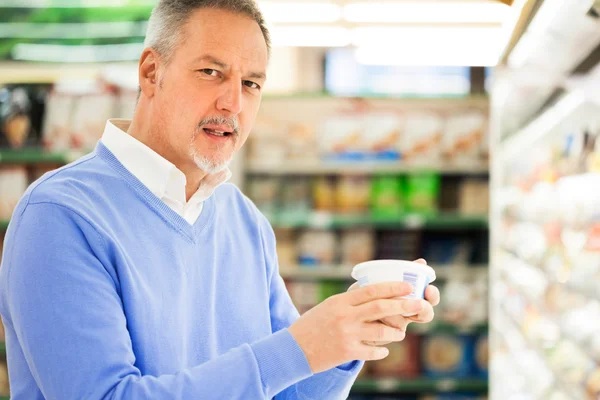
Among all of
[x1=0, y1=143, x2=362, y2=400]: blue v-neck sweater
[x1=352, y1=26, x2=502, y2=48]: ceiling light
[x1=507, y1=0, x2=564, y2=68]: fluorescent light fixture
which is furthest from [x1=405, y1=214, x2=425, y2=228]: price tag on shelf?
[x1=0, y1=143, x2=362, y2=400]: blue v-neck sweater

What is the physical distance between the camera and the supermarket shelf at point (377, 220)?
187 inches

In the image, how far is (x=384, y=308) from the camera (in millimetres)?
1125

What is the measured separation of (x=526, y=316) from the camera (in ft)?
11.2

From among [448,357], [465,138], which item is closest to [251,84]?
[465,138]

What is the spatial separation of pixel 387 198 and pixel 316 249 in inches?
25.4

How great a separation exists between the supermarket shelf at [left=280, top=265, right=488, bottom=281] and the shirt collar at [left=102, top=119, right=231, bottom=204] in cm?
344

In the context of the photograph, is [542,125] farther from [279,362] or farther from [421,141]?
Result: [279,362]


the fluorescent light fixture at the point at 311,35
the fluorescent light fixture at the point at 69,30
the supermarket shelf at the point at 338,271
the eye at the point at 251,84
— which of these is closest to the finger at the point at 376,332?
the eye at the point at 251,84

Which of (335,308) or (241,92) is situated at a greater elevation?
(241,92)

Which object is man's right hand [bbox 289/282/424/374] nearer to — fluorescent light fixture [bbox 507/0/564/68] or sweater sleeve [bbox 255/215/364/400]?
sweater sleeve [bbox 255/215/364/400]

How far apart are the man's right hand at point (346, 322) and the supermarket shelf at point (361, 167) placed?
3715 millimetres

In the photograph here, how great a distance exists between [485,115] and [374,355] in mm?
4080

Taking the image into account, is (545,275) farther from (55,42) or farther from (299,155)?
(55,42)

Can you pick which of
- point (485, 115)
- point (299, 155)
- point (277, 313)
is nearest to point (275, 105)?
point (299, 155)
